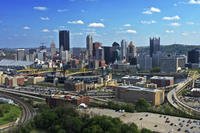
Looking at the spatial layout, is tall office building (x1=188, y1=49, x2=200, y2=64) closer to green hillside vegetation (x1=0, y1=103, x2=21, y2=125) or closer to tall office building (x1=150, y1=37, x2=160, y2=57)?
tall office building (x1=150, y1=37, x2=160, y2=57)

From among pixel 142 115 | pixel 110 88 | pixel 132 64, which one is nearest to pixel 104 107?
pixel 142 115

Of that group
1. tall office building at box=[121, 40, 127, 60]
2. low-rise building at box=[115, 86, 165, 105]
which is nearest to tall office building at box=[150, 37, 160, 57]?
tall office building at box=[121, 40, 127, 60]

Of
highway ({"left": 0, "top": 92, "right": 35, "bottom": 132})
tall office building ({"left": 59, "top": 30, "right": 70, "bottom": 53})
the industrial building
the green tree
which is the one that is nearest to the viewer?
highway ({"left": 0, "top": 92, "right": 35, "bottom": 132})

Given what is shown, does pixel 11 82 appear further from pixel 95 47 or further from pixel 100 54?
pixel 95 47

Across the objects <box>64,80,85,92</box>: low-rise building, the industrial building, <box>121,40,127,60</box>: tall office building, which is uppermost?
<box>121,40,127,60</box>: tall office building

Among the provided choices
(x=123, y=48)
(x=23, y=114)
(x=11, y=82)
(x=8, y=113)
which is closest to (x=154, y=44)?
(x=123, y=48)

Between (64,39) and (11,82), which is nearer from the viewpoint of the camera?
(11,82)

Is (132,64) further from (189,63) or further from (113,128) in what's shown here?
(113,128)

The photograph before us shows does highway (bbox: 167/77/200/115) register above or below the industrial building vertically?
below
